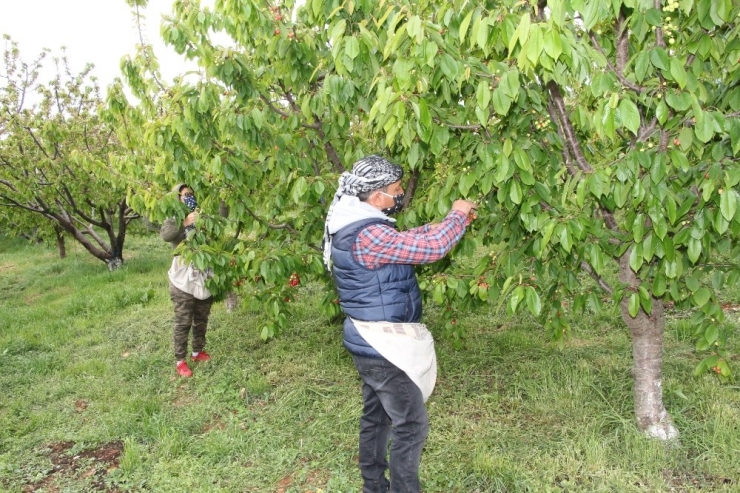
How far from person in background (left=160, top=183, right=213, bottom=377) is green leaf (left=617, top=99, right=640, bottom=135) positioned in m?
3.80

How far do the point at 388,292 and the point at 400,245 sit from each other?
0.31 meters

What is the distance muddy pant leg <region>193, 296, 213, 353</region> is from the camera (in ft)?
19.4

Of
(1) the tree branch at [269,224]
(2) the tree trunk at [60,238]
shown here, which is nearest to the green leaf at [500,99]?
(1) the tree branch at [269,224]

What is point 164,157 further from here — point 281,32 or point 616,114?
point 616,114

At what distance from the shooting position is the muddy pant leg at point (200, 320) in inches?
232

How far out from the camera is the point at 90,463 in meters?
4.41

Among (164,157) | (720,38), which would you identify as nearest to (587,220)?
(720,38)

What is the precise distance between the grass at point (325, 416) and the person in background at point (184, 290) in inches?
13.3

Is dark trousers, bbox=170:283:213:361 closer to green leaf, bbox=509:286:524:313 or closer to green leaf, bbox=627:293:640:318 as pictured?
green leaf, bbox=509:286:524:313

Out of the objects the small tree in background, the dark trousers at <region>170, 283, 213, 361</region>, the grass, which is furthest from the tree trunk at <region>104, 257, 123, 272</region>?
the dark trousers at <region>170, 283, 213, 361</region>

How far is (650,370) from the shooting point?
395 centimetres

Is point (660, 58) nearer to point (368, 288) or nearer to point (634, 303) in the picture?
point (634, 303)

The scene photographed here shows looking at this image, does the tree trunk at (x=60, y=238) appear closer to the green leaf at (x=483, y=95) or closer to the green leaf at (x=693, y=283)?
the green leaf at (x=483, y=95)

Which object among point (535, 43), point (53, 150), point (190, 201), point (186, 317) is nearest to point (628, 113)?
point (535, 43)
